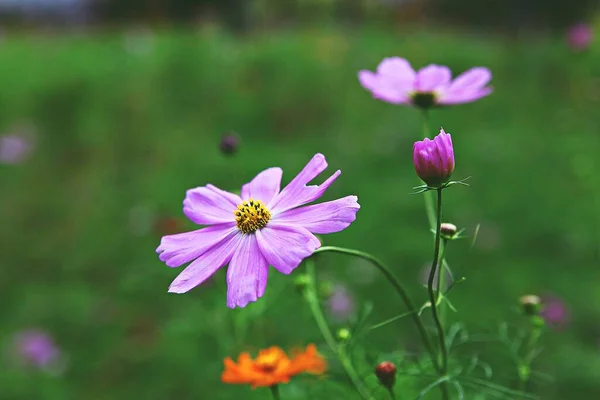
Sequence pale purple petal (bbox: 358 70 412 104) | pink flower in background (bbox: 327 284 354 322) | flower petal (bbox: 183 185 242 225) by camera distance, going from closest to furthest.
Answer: flower petal (bbox: 183 185 242 225)
pale purple petal (bbox: 358 70 412 104)
pink flower in background (bbox: 327 284 354 322)

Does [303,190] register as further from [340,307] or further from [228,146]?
[340,307]

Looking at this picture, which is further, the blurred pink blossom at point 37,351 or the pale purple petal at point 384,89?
the blurred pink blossom at point 37,351

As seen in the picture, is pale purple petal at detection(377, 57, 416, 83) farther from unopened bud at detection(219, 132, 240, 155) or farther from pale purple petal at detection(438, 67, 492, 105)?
unopened bud at detection(219, 132, 240, 155)

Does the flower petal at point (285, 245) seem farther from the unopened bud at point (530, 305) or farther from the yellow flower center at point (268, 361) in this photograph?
the unopened bud at point (530, 305)

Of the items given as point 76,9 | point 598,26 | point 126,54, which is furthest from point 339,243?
point 76,9

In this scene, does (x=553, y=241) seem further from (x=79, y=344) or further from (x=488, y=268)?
(x=79, y=344)

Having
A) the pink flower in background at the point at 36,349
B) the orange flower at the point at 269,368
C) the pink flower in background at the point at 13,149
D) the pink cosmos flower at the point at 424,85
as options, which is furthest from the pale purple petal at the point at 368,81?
the pink flower in background at the point at 13,149

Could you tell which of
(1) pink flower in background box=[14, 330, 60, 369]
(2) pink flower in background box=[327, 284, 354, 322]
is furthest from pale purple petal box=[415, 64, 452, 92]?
(1) pink flower in background box=[14, 330, 60, 369]

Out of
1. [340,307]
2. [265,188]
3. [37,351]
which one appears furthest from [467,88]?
[37,351]
